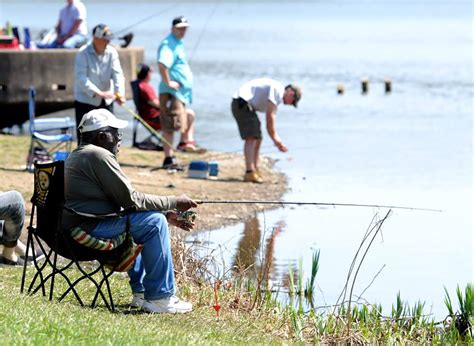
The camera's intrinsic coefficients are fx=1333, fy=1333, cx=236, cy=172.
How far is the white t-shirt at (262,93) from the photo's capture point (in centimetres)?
1466

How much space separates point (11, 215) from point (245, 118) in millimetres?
5891

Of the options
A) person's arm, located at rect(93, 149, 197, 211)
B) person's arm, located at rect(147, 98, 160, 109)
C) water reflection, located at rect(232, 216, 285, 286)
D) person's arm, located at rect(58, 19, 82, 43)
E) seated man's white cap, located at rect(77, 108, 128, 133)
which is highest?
person's arm, located at rect(58, 19, 82, 43)

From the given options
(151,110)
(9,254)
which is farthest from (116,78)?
(9,254)

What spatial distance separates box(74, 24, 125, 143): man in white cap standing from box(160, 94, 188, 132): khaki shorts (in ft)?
6.28

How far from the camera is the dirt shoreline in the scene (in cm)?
1336

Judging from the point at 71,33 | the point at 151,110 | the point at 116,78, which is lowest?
the point at 151,110

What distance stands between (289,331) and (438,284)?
8.73 ft

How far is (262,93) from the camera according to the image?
1486cm

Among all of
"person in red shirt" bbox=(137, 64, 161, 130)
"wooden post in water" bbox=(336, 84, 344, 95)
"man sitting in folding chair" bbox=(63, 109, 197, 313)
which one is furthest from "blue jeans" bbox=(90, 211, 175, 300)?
"wooden post in water" bbox=(336, 84, 344, 95)

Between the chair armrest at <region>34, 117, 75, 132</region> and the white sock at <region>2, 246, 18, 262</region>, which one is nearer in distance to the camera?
the white sock at <region>2, 246, 18, 262</region>

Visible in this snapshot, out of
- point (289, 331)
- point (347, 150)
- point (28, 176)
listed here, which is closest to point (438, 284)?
point (289, 331)

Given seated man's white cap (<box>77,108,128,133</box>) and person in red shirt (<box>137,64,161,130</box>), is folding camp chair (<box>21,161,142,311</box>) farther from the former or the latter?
person in red shirt (<box>137,64,161,130</box>)

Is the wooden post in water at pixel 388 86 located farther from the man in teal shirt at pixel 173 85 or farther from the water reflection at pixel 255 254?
the water reflection at pixel 255 254

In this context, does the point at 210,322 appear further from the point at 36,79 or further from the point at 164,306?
the point at 36,79
